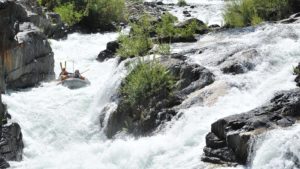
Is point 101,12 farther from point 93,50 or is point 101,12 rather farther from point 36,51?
Answer: point 36,51

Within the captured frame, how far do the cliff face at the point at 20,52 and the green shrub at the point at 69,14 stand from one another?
967 centimetres

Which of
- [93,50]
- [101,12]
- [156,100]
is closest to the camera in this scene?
[156,100]

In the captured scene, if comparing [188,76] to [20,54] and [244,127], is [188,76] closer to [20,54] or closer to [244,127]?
[244,127]

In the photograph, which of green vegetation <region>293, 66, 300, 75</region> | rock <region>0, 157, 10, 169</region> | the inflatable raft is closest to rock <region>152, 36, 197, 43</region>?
the inflatable raft

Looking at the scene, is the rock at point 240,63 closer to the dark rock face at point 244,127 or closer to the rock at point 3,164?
the dark rock face at point 244,127

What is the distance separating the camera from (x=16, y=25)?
22.6 metres

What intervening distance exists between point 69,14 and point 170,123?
21.2 m

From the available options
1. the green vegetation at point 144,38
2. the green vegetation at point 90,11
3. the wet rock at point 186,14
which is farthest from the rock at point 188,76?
the wet rock at point 186,14

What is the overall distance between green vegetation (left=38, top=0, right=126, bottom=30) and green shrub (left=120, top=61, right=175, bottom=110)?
1835 cm

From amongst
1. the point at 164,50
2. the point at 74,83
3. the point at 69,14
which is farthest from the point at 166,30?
the point at 69,14

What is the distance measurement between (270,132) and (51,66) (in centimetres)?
1458

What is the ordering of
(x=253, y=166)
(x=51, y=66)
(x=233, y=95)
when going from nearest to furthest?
(x=253, y=166) → (x=233, y=95) → (x=51, y=66)

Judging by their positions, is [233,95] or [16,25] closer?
[233,95]

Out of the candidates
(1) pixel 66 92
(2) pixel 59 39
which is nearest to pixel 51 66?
(1) pixel 66 92
